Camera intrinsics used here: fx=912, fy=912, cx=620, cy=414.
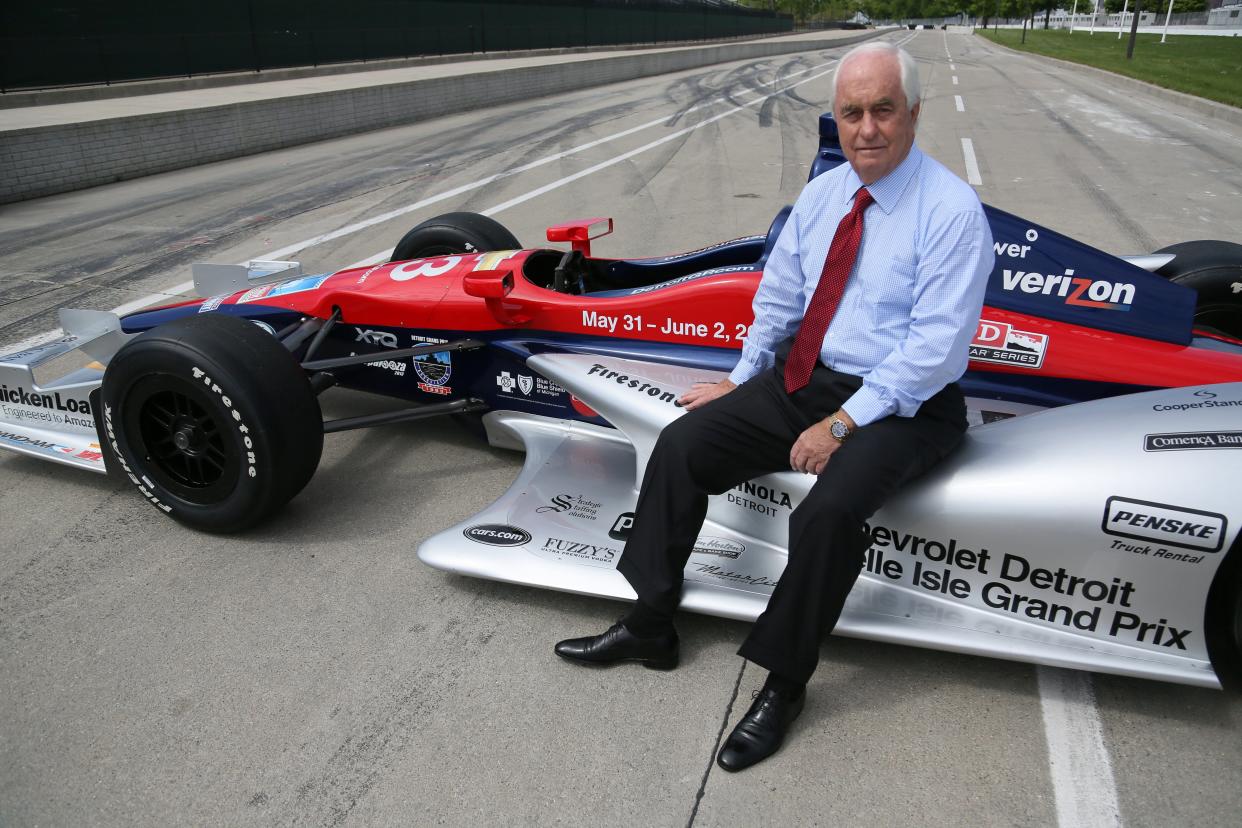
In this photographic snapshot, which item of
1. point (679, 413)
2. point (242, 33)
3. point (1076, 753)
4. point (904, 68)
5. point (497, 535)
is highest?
point (242, 33)

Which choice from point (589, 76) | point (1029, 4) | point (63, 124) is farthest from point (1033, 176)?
point (1029, 4)

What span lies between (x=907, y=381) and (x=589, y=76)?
25560 mm

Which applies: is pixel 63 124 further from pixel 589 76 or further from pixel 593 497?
pixel 589 76

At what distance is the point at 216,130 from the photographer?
44.4 feet

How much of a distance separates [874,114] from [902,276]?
457 mm

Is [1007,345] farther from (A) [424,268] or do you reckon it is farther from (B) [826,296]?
(A) [424,268]

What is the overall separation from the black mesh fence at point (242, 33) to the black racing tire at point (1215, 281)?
51.5 ft

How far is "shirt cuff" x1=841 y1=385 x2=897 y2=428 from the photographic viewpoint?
260 cm

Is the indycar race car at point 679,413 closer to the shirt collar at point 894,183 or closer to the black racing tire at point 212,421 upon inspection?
the black racing tire at point 212,421

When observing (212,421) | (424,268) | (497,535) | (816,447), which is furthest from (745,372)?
(212,421)

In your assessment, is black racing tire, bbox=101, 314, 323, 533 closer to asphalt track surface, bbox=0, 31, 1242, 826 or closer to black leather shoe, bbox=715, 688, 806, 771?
asphalt track surface, bbox=0, 31, 1242, 826

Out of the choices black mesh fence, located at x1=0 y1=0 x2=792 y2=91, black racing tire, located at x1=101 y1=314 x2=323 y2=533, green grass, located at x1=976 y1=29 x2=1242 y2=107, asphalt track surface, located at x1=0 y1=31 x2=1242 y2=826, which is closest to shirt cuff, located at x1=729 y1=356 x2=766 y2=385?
asphalt track surface, located at x1=0 y1=31 x2=1242 y2=826

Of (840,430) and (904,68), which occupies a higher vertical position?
(904,68)

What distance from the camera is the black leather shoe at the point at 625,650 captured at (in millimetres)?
2811
